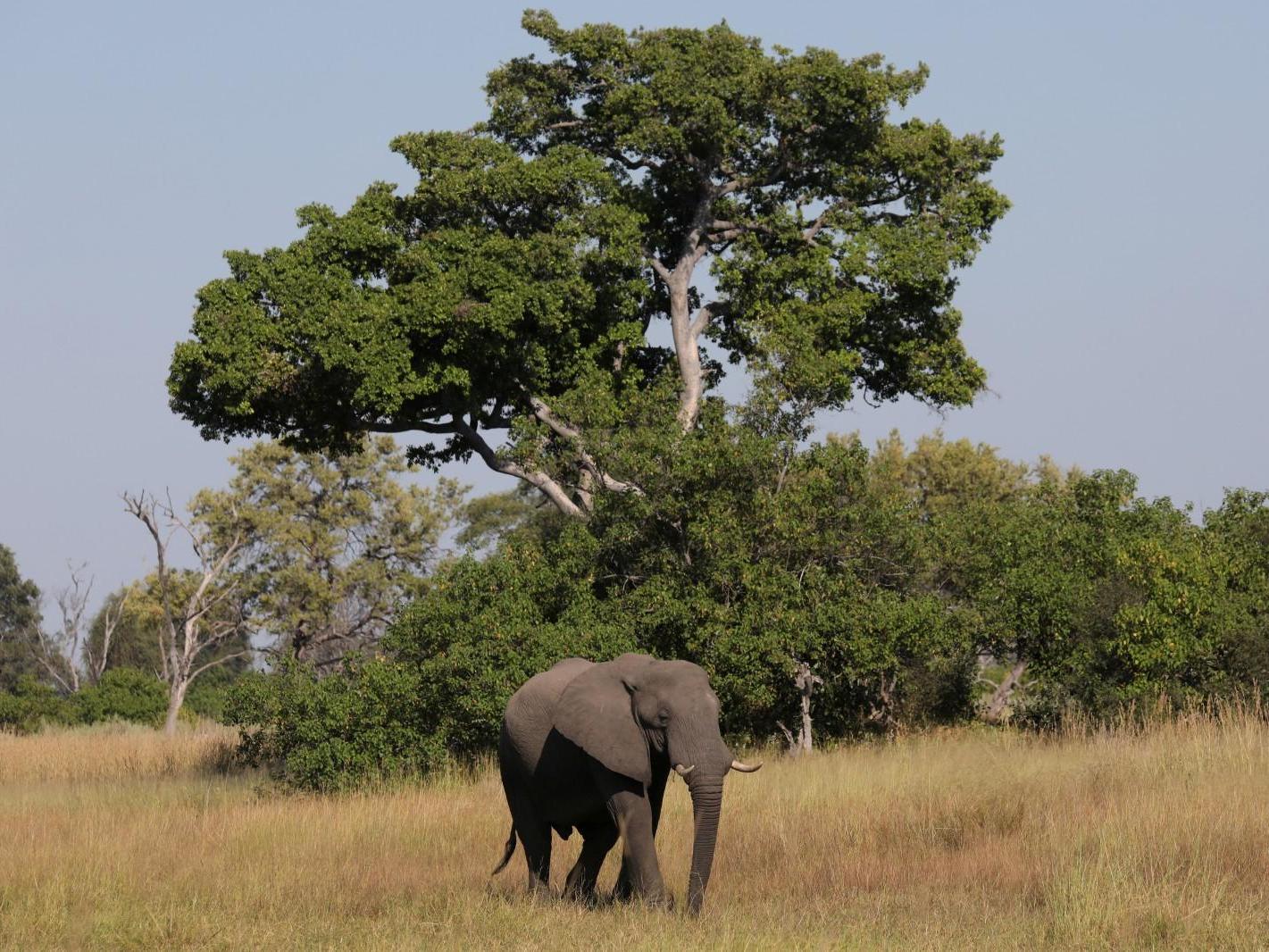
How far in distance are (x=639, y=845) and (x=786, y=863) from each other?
8.04 ft

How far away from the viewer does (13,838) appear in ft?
Answer: 53.2

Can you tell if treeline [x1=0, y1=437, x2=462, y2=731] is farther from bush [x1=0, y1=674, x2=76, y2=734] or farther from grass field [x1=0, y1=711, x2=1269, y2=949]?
grass field [x1=0, y1=711, x2=1269, y2=949]

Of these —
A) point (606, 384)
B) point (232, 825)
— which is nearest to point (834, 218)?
point (606, 384)

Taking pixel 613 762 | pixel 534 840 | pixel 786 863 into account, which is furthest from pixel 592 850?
pixel 786 863

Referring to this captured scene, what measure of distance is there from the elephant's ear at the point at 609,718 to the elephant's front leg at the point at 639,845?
17cm

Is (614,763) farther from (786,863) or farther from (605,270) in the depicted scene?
(605,270)

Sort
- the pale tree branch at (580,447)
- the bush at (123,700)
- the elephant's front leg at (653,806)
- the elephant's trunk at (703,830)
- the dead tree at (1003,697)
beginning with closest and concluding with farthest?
the elephant's trunk at (703,830) < the elephant's front leg at (653,806) < the dead tree at (1003,697) < the pale tree branch at (580,447) < the bush at (123,700)

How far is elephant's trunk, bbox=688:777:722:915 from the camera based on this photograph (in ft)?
35.0

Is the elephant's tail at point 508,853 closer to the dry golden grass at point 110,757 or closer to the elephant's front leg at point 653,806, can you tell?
the elephant's front leg at point 653,806

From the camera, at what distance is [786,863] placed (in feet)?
43.2

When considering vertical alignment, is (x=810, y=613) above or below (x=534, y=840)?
above

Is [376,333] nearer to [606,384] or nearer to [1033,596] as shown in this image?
[606,384]

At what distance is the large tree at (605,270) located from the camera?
85.5 feet

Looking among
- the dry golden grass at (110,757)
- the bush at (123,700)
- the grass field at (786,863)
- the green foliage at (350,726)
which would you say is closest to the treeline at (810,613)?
the green foliage at (350,726)
